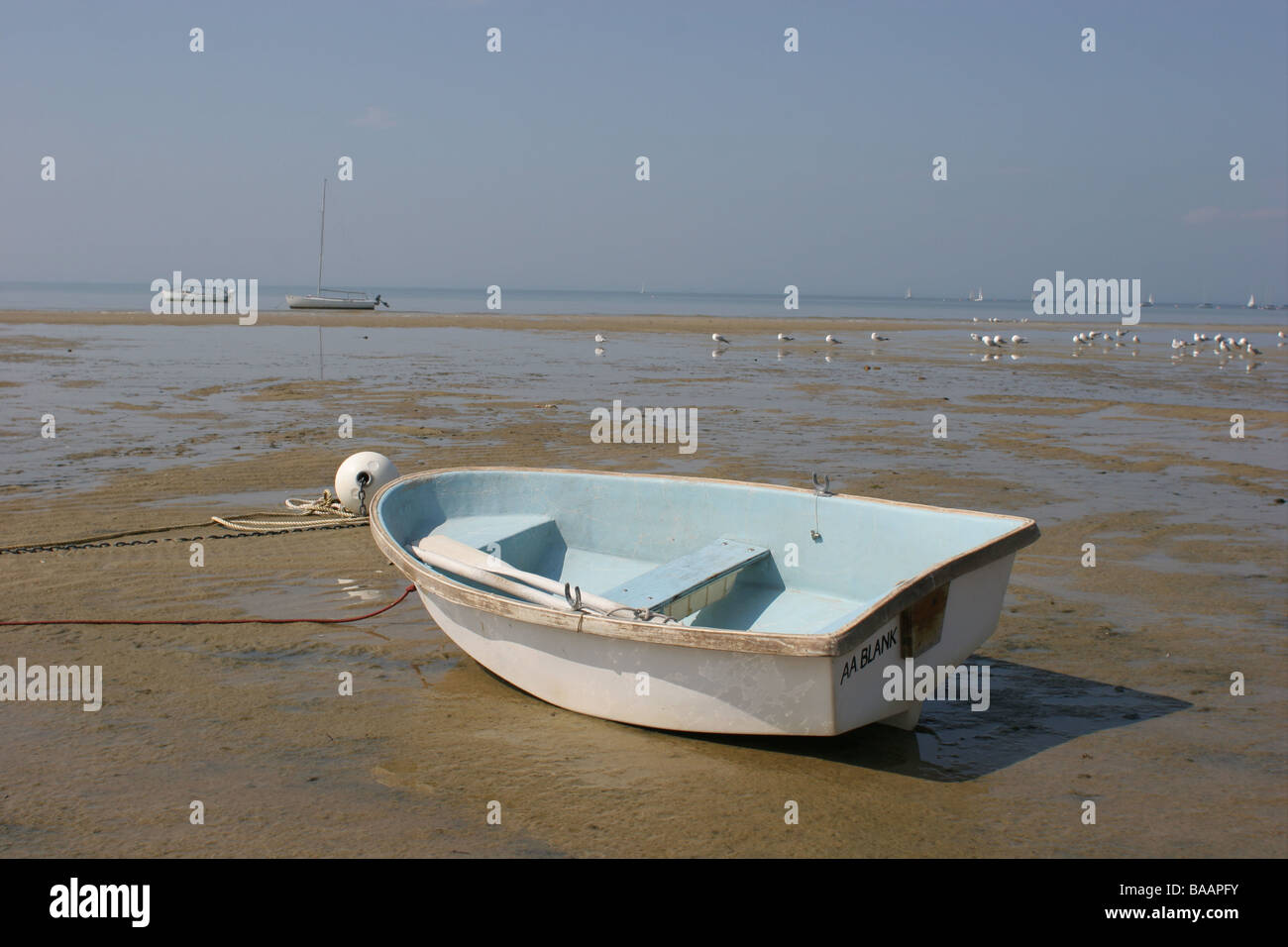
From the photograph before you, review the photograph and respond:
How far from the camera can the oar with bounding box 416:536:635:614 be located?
4.78 metres

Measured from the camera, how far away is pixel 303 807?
155 inches

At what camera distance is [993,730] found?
4812mm

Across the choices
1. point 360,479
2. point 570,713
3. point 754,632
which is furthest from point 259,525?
point 754,632

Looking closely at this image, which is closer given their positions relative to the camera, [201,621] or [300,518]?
[201,621]

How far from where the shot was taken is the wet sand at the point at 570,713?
3.85 metres

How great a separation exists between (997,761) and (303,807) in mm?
2954

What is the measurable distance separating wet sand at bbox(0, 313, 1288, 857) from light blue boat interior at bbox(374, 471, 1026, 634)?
2.39 ft

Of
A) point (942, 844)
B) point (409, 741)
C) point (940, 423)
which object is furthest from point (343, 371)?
point (942, 844)

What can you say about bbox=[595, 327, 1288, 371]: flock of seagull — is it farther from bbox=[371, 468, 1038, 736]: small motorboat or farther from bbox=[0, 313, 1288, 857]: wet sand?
bbox=[371, 468, 1038, 736]: small motorboat

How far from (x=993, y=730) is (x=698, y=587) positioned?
5.21ft

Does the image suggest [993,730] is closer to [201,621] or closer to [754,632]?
[754,632]

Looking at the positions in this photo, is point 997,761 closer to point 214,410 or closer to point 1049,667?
point 1049,667

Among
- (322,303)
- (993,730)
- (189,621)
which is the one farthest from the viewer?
(322,303)
